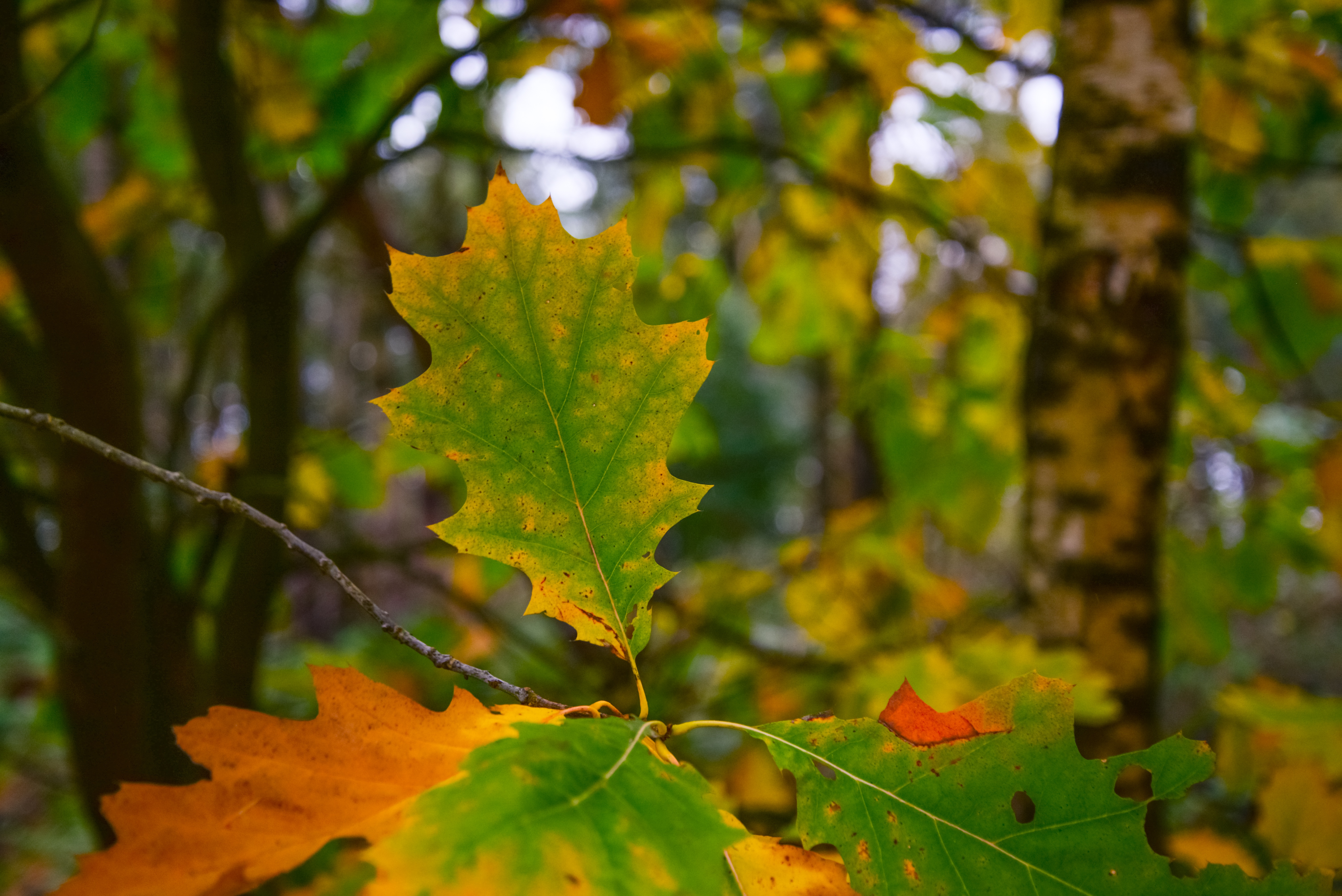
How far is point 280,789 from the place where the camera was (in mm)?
352

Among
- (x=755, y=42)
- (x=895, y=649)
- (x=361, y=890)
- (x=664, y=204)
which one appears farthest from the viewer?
(x=664, y=204)

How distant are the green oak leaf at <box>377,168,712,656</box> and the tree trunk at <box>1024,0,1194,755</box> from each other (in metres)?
0.89

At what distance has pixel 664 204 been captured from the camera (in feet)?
6.82

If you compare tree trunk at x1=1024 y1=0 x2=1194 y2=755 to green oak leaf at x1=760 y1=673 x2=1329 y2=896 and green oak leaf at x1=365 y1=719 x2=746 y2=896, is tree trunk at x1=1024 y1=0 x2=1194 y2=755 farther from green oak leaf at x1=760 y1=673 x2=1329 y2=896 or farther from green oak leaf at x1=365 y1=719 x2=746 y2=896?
green oak leaf at x1=365 y1=719 x2=746 y2=896

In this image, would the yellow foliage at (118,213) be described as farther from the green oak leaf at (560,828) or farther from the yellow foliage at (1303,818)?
the yellow foliage at (1303,818)

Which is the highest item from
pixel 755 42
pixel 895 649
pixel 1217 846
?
pixel 755 42

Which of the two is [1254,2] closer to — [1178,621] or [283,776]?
[1178,621]

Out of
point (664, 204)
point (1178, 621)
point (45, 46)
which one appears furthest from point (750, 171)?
point (45, 46)

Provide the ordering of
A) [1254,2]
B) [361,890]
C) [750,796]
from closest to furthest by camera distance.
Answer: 1. [361,890]
2. [1254,2]
3. [750,796]

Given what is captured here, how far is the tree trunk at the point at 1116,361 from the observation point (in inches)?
44.4

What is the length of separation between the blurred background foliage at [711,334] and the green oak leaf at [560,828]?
0.71 m

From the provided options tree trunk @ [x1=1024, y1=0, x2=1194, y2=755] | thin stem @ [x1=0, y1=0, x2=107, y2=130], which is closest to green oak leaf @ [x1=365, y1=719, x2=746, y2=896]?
thin stem @ [x1=0, y1=0, x2=107, y2=130]

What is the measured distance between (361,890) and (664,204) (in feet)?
6.44

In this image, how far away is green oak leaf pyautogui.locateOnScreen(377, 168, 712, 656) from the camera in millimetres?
438
